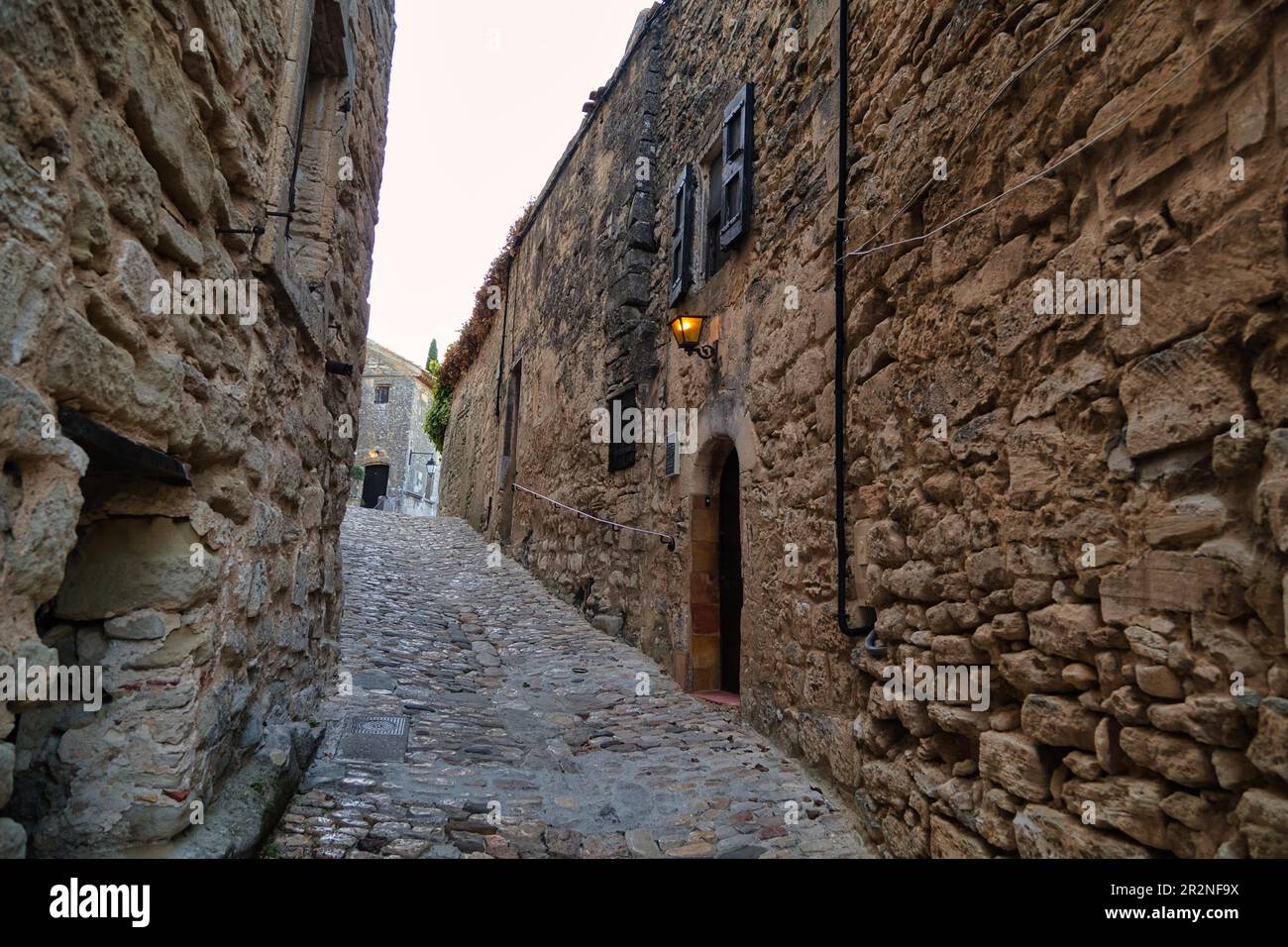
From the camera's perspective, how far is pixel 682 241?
6.25m

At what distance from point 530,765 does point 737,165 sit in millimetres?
3928

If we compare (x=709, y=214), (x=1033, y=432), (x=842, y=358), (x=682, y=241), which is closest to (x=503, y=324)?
(x=682, y=241)

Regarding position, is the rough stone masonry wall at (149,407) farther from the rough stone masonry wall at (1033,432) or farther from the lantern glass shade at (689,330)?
the lantern glass shade at (689,330)

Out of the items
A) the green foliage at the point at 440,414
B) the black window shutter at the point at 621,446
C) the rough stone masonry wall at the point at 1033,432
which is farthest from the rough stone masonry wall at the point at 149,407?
the green foliage at the point at 440,414

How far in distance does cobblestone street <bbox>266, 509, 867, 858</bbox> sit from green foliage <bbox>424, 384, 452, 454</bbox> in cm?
1219

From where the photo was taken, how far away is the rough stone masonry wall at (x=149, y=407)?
1346 millimetres

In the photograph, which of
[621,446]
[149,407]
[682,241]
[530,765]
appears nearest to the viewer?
[149,407]

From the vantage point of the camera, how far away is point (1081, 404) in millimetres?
2213

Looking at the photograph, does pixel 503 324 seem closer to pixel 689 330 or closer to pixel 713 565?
pixel 689 330

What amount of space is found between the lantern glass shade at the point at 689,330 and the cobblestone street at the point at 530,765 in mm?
2477

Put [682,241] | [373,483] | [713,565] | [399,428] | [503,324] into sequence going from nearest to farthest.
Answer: [713,565], [682,241], [503,324], [373,483], [399,428]

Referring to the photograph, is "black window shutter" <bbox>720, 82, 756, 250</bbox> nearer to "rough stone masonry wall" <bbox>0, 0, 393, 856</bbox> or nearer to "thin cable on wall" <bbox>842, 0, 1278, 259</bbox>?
"thin cable on wall" <bbox>842, 0, 1278, 259</bbox>
